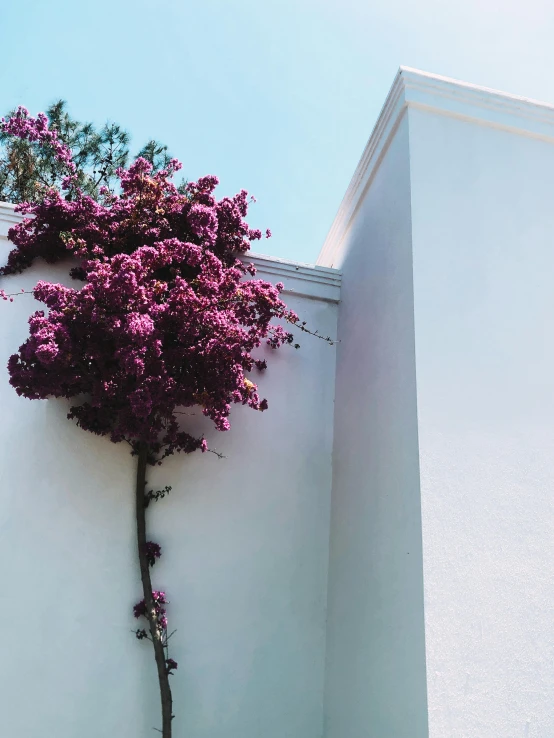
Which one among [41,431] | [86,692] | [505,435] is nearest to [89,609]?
[86,692]

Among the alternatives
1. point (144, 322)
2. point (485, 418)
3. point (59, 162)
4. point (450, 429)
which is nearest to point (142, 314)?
point (144, 322)

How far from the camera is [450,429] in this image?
2377mm

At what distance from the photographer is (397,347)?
2734 millimetres

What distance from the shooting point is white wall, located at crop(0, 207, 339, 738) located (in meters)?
2.81

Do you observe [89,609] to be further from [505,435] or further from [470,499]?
[505,435]

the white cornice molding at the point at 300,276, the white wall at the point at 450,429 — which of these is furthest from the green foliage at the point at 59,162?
the white wall at the point at 450,429

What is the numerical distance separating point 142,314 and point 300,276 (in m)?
1.52

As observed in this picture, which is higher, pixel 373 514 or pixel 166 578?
pixel 373 514

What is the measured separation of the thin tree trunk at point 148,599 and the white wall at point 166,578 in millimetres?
104

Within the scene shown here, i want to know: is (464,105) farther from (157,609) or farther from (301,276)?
(157,609)

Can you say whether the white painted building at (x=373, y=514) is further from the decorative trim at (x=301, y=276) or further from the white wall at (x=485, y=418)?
the decorative trim at (x=301, y=276)

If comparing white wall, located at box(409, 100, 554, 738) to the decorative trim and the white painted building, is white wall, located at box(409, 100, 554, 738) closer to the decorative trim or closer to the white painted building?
the white painted building

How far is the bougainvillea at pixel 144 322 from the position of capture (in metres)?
2.80

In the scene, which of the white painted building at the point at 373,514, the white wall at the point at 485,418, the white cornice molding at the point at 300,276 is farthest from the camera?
the white cornice molding at the point at 300,276
